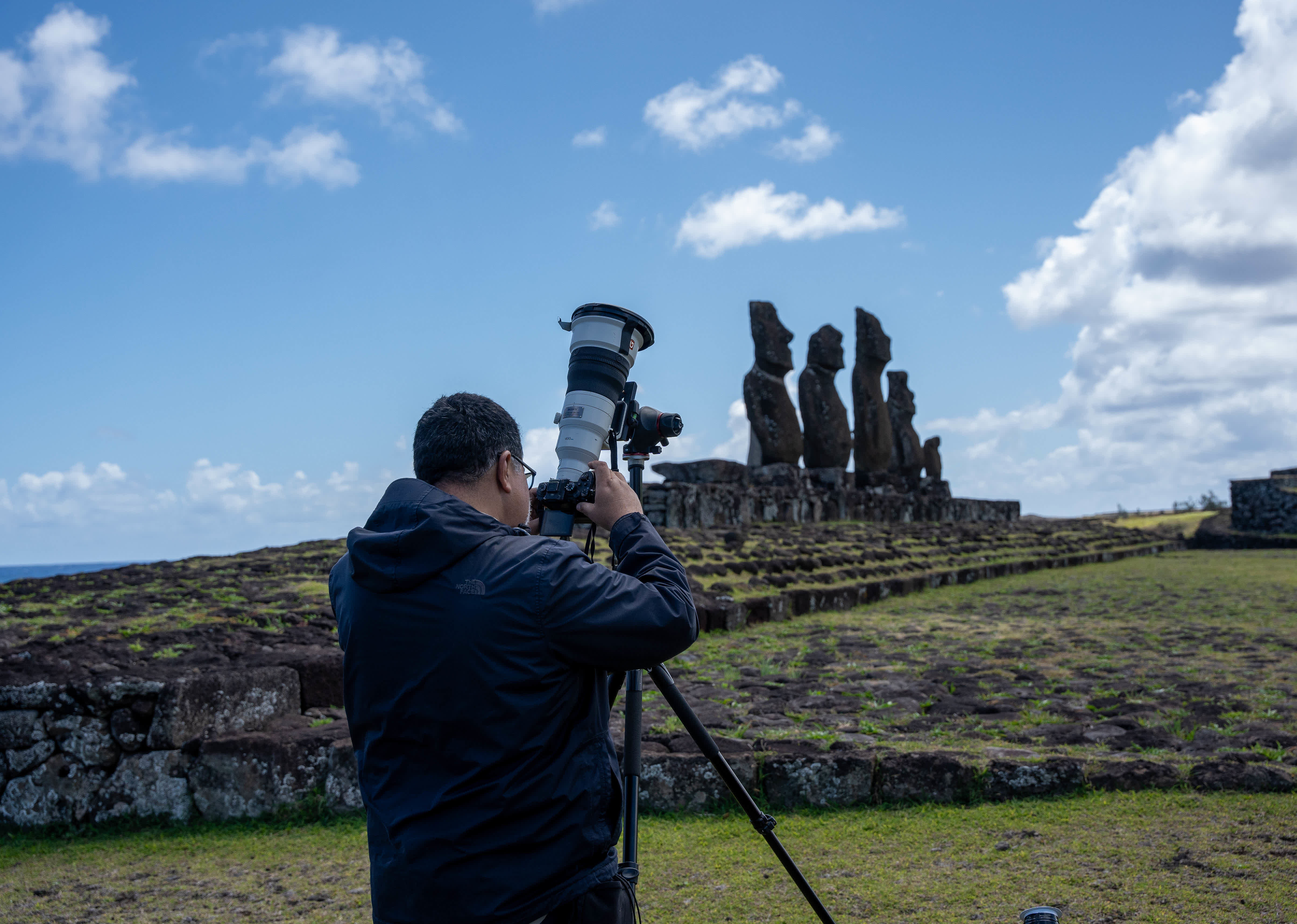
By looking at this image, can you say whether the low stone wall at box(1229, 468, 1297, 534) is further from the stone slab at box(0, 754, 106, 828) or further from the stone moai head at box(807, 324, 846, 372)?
the stone slab at box(0, 754, 106, 828)

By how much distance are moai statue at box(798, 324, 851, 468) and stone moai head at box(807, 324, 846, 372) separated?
1cm

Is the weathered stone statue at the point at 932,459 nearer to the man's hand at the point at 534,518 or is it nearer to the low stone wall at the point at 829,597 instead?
the low stone wall at the point at 829,597

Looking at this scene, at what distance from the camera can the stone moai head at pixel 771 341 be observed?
22.0 m

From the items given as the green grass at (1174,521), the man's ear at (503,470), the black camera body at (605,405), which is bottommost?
the green grass at (1174,521)

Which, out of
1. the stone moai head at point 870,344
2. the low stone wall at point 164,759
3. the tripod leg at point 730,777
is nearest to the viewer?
the tripod leg at point 730,777

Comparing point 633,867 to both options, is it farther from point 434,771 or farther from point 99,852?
point 99,852

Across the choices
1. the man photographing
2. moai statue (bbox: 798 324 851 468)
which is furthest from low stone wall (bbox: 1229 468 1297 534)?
the man photographing

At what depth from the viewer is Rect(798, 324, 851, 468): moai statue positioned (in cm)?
2412

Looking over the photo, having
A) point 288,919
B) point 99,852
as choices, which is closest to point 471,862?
point 288,919

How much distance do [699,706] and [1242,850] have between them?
331 cm

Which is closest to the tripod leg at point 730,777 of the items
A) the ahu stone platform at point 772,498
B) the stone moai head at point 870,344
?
the ahu stone platform at point 772,498

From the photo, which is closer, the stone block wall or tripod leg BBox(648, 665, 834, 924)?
tripod leg BBox(648, 665, 834, 924)

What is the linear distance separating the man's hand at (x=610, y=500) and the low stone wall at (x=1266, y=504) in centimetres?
3457

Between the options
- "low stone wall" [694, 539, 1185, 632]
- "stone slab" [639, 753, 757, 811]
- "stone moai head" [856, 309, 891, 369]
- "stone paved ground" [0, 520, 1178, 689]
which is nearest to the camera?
"stone slab" [639, 753, 757, 811]
